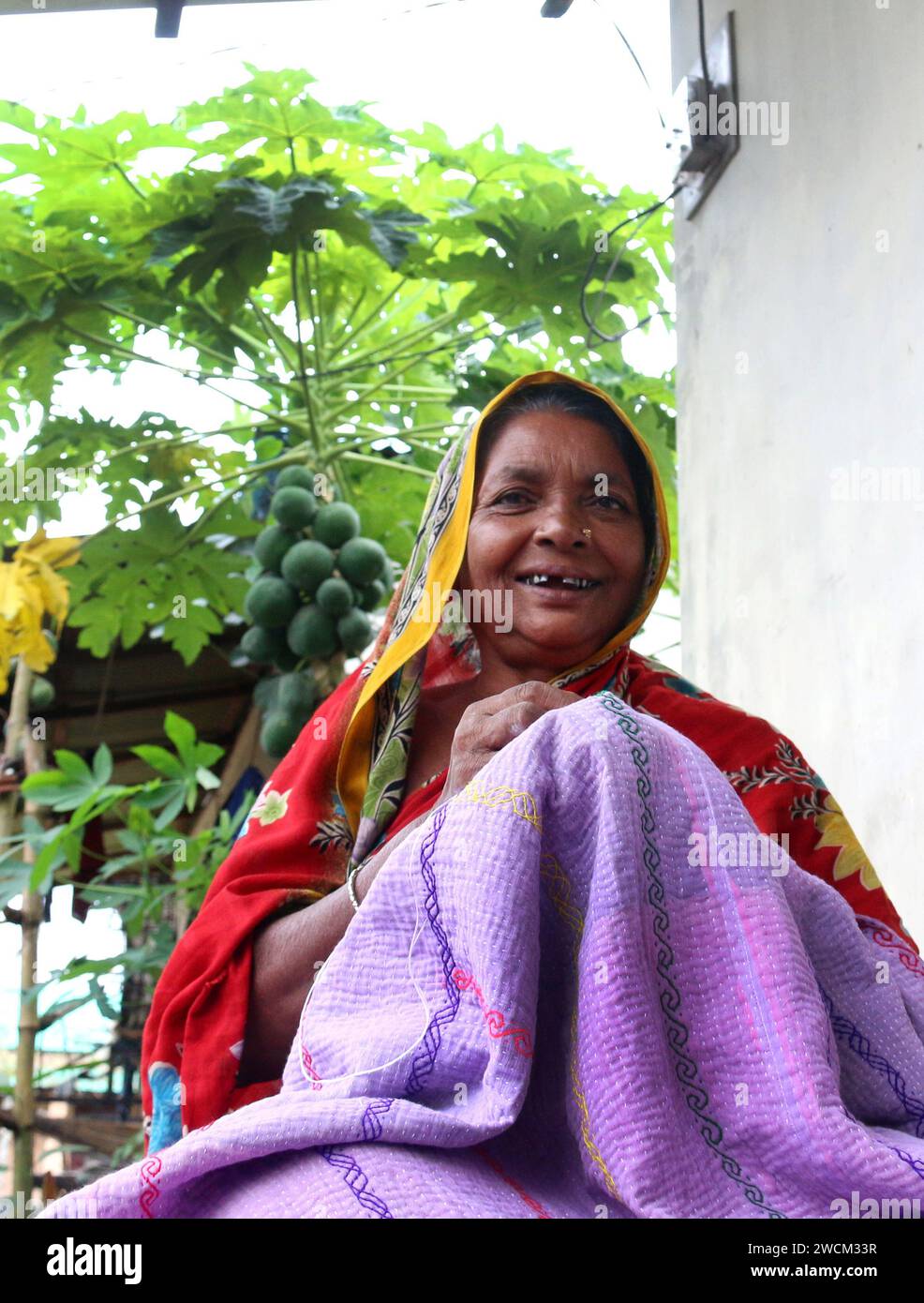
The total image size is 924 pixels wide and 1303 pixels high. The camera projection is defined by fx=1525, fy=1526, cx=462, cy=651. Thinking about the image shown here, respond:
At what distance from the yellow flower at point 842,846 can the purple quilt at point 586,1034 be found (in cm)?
42

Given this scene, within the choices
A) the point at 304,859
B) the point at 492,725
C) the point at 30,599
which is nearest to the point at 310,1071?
the point at 492,725

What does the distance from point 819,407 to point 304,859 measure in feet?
4.01

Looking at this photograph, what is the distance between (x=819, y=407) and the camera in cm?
252

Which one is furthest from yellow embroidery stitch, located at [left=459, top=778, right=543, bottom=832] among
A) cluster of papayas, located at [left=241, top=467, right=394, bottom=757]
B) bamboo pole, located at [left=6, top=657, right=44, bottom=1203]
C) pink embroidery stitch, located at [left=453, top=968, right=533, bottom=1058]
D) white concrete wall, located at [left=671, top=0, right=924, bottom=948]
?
bamboo pole, located at [left=6, top=657, right=44, bottom=1203]

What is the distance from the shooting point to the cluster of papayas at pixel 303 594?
323 cm

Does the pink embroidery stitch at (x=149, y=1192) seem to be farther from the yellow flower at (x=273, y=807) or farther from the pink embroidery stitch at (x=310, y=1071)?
the yellow flower at (x=273, y=807)

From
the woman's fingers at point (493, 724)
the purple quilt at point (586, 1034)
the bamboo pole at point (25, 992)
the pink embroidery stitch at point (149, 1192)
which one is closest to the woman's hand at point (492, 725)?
the woman's fingers at point (493, 724)

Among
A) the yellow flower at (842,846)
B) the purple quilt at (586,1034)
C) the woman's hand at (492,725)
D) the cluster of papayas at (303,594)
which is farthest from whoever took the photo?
the cluster of papayas at (303,594)

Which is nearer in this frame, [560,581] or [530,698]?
[530,698]

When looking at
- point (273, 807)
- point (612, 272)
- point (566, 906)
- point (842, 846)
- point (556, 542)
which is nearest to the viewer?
point (566, 906)

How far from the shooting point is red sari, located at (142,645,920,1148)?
1631 mm

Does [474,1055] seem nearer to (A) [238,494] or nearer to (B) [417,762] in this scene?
(B) [417,762]

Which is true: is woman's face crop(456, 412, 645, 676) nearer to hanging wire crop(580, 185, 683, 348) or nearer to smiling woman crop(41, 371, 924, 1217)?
smiling woman crop(41, 371, 924, 1217)

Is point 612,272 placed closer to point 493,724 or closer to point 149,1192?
point 493,724
